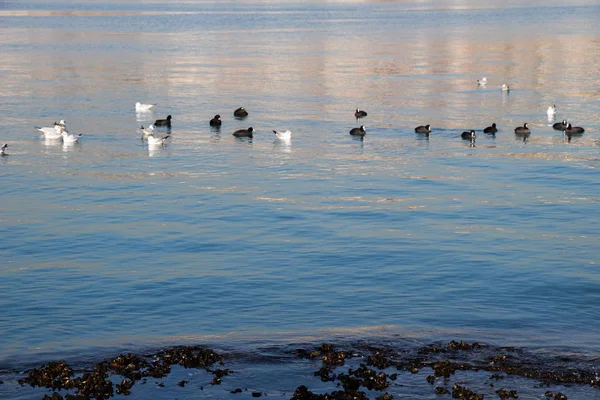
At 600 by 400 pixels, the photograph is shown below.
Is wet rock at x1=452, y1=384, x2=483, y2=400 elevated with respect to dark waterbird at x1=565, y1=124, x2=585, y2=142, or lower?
lower

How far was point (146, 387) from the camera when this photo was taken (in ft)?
53.7

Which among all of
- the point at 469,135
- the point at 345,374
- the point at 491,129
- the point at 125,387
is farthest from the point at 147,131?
the point at 345,374

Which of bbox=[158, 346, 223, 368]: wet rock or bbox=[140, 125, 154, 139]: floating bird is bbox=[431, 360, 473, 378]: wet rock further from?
bbox=[140, 125, 154, 139]: floating bird

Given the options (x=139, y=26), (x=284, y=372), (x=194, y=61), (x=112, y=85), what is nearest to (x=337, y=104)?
(x=112, y=85)

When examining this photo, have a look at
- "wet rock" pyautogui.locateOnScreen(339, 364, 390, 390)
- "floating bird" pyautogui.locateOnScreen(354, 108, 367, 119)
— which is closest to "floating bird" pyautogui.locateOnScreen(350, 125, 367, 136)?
"floating bird" pyautogui.locateOnScreen(354, 108, 367, 119)

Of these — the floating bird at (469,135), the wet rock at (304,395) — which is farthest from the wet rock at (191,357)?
the floating bird at (469,135)

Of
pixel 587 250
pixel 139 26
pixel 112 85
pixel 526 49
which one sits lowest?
pixel 587 250

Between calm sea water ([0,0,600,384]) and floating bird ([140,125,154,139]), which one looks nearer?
calm sea water ([0,0,600,384])

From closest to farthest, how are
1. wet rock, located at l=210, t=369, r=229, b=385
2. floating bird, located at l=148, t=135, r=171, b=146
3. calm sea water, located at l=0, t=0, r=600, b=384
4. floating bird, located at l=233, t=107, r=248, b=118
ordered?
1. wet rock, located at l=210, t=369, r=229, b=385
2. calm sea water, located at l=0, t=0, r=600, b=384
3. floating bird, located at l=148, t=135, r=171, b=146
4. floating bird, located at l=233, t=107, r=248, b=118

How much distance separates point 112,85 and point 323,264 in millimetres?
43843

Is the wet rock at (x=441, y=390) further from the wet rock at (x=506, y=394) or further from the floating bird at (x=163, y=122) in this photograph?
→ the floating bird at (x=163, y=122)

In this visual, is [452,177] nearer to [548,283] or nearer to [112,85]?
[548,283]

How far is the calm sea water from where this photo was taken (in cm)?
2060

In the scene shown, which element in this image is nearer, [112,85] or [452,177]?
[452,177]
